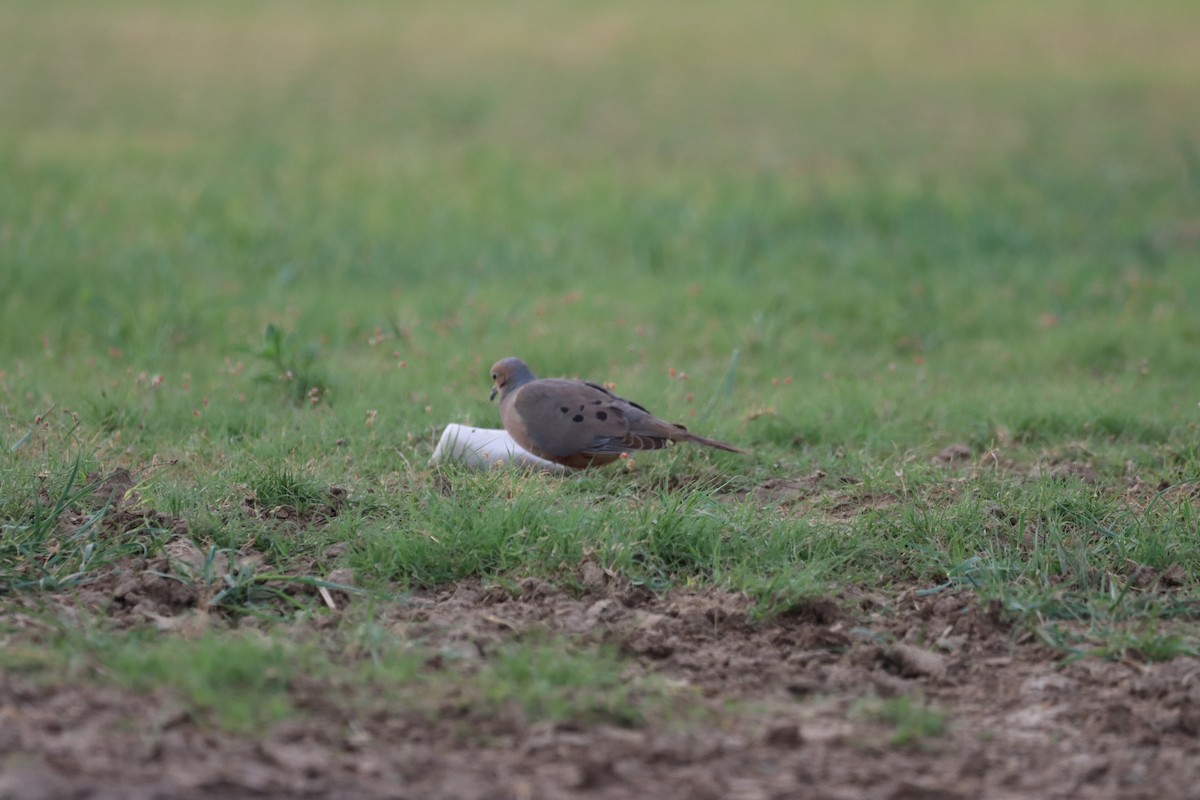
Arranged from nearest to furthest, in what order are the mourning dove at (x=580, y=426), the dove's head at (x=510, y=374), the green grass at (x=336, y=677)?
1. the green grass at (x=336, y=677)
2. the mourning dove at (x=580, y=426)
3. the dove's head at (x=510, y=374)

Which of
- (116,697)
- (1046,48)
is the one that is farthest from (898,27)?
(116,697)

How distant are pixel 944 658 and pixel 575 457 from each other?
197cm

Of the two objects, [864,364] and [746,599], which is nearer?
[746,599]

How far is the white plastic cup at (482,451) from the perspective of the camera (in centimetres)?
564

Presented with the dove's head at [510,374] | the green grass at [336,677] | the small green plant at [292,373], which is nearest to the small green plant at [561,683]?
the green grass at [336,677]

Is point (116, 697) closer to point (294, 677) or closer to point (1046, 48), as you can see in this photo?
point (294, 677)

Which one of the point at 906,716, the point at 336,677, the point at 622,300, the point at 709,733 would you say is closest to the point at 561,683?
the point at 709,733

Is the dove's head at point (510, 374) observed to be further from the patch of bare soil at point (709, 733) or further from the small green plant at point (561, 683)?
the small green plant at point (561, 683)

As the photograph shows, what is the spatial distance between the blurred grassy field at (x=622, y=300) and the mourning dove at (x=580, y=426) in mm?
191

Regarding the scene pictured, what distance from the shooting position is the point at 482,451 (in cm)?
570

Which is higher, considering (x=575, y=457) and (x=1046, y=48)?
(x=1046, y=48)

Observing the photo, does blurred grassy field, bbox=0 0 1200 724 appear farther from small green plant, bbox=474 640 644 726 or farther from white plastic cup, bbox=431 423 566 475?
small green plant, bbox=474 640 644 726

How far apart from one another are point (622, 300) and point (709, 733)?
5.43 metres

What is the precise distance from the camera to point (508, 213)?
36.7 feet
